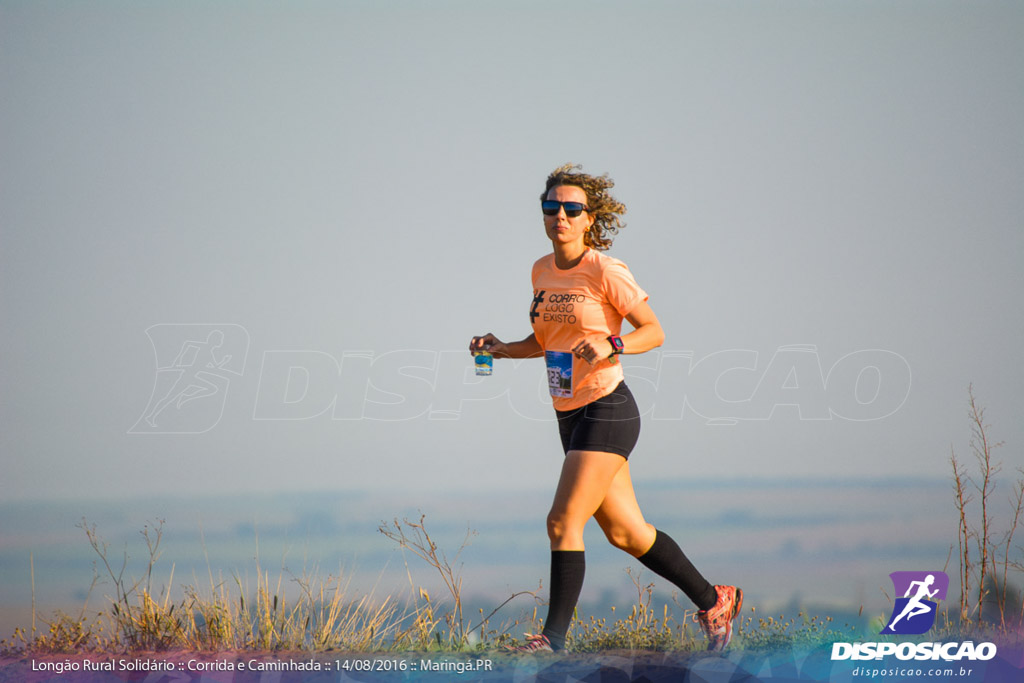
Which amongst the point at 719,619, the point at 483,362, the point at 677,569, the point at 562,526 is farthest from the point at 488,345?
the point at 719,619

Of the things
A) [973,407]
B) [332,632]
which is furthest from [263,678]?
[973,407]

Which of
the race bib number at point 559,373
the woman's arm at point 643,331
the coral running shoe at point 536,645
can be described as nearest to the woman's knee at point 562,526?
the coral running shoe at point 536,645

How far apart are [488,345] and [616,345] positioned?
2.81ft

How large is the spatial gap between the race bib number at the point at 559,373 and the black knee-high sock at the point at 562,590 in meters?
0.81

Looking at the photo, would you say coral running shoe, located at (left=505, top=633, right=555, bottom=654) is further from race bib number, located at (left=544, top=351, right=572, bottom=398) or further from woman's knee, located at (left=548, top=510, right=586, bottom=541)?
race bib number, located at (left=544, top=351, right=572, bottom=398)

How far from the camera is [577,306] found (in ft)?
17.6

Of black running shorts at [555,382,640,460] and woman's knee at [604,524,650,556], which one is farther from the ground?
black running shorts at [555,382,640,460]

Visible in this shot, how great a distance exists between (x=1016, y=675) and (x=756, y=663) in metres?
1.41

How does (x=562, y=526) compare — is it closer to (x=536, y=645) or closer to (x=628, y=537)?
(x=628, y=537)

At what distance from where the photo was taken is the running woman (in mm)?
5191

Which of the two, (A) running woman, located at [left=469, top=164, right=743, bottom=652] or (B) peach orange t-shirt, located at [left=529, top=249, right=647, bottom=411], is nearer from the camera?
(A) running woman, located at [left=469, top=164, right=743, bottom=652]

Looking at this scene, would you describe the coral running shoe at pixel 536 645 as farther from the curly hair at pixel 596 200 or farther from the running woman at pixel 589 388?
the curly hair at pixel 596 200

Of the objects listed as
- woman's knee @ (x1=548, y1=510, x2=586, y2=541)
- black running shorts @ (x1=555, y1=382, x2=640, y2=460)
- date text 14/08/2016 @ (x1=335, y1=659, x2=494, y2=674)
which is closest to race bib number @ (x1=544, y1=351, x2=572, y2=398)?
black running shorts @ (x1=555, y1=382, x2=640, y2=460)

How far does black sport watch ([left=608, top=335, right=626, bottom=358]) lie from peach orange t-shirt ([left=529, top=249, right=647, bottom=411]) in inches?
3.1
